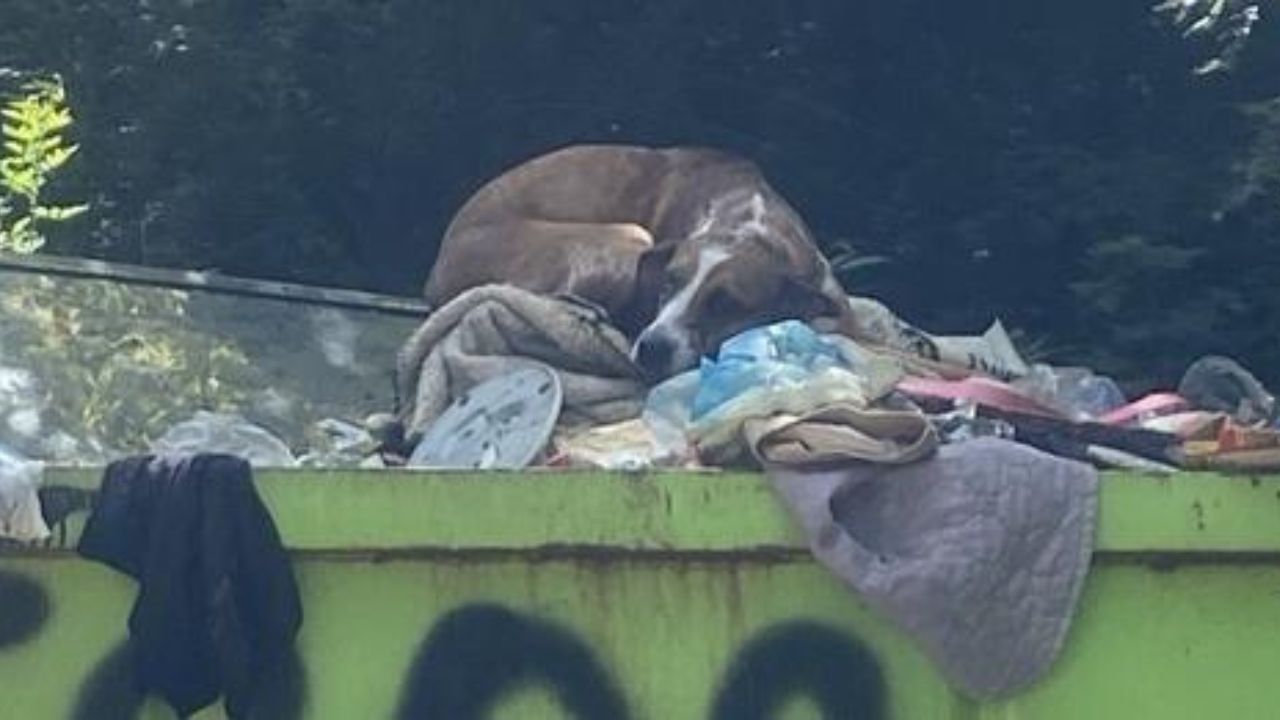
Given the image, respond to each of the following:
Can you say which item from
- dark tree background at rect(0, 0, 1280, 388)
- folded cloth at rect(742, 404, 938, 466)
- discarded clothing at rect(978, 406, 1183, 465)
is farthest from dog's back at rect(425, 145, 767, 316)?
dark tree background at rect(0, 0, 1280, 388)

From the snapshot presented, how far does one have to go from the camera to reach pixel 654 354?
4.11 m

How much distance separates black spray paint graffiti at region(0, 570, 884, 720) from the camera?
319 centimetres

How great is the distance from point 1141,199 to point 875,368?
4437mm

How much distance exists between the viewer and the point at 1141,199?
800cm

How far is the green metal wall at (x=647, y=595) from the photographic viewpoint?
10.4ft

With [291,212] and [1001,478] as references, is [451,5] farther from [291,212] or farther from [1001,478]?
[1001,478]

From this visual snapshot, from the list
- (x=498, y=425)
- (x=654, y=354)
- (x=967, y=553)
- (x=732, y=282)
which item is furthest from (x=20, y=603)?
(x=732, y=282)

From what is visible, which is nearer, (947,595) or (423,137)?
(947,595)

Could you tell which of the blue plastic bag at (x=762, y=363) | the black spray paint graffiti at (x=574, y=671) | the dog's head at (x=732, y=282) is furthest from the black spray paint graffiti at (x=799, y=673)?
the dog's head at (x=732, y=282)

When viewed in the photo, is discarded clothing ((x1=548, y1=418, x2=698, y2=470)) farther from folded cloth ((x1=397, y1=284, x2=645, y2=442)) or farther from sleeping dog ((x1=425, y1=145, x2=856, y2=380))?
sleeping dog ((x1=425, y1=145, x2=856, y2=380))

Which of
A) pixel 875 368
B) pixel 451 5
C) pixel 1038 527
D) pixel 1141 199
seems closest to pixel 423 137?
pixel 451 5

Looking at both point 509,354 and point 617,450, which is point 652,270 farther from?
point 617,450

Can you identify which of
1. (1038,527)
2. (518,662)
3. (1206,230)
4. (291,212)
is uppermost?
(1038,527)

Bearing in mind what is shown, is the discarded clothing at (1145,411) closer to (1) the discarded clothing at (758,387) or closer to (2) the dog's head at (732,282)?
(1) the discarded clothing at (758,387)
